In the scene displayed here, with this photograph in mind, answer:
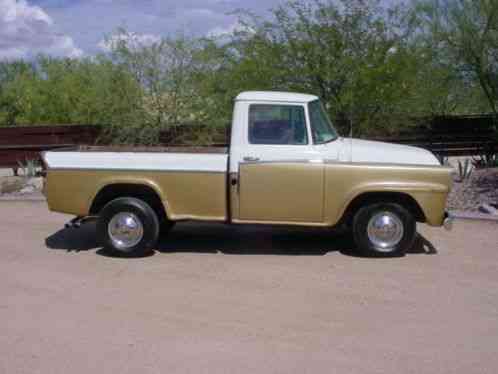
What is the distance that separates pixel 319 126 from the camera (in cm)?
768

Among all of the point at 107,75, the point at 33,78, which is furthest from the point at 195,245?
the point at 33,78

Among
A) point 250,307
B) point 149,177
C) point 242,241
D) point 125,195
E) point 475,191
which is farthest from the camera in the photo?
point 475,191

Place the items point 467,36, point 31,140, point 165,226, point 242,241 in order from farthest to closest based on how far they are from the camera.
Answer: point 31,140 → point 467,36 → point 165,226 → point 242,241

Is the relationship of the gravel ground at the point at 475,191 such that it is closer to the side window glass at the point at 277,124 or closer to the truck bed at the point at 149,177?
the side window glass at the point at 277,124

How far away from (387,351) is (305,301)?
4.12 feet

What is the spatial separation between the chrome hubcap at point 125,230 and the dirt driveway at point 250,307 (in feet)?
0.81

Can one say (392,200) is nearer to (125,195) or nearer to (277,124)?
(277,124)

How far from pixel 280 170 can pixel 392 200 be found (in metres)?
1.38

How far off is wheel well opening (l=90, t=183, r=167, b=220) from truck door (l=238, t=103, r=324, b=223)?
1135 mm

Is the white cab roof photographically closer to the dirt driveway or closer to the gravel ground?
the dirt driveway

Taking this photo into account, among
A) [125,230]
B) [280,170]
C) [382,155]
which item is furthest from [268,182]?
[125,230]

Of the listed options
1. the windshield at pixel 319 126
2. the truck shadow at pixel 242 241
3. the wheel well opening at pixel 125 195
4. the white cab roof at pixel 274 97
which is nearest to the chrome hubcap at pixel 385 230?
the truck shadow at pixel 242 241

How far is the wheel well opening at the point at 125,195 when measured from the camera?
303 inches

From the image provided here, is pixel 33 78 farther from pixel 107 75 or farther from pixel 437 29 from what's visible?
pixel 437 29
